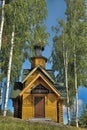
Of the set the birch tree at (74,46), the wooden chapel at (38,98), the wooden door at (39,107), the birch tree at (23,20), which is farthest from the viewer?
the birch tree at (74,46)

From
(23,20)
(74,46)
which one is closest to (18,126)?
(23,20)

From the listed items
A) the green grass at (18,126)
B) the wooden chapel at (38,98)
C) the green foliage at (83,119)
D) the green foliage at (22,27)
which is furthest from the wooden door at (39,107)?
the green grass at (18,126)

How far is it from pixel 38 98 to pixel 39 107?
84 centimetres

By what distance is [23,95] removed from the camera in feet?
102

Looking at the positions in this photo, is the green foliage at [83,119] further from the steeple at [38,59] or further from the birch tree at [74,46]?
the steeple at [38,59]

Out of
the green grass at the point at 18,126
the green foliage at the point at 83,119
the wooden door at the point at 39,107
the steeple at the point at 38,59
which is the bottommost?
the green foliage at the point at 83,119

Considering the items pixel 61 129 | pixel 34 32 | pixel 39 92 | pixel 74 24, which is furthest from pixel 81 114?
pixel 61 129

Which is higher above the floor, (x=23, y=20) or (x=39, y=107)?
(x=23, y=20)

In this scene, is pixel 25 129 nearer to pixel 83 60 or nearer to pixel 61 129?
pixel 61 129

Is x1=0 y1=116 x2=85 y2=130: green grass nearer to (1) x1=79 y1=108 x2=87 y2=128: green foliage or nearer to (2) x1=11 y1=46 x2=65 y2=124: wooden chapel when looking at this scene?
(2) x1=11 y1=46 x2=65 y2=124: wooden chapel

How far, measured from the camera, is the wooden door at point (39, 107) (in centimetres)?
3049

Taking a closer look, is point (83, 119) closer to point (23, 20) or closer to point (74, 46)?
point (74, 46)

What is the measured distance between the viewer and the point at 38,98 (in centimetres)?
3105

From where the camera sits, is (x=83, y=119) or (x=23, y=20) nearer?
(x=23, y=20)
